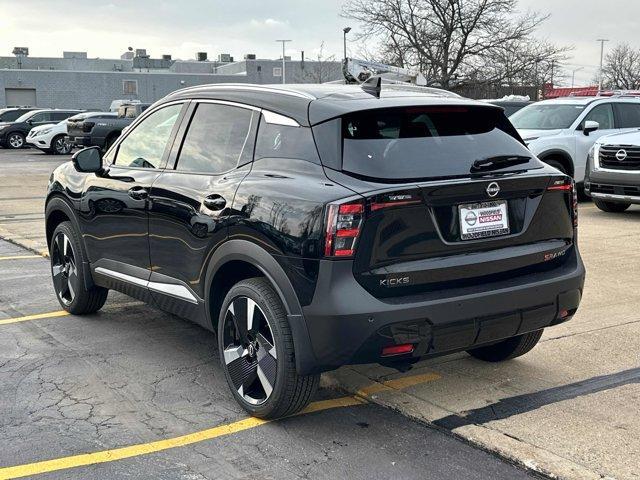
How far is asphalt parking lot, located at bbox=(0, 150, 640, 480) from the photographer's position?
3.60m

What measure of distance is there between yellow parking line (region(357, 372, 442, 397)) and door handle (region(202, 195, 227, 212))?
135cm

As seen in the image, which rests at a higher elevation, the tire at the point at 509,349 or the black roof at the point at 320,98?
the black roof at the point at 320,98

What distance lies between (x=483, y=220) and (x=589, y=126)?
999cm

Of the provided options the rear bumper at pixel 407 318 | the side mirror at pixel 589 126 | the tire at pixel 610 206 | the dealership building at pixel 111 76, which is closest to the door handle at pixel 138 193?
the rear bumper at pixel 407 318

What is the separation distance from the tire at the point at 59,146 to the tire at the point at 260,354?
28.6 meters

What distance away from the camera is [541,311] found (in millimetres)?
4102

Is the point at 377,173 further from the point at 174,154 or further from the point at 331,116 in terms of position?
the point at 174,154

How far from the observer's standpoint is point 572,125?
1332 centimetres

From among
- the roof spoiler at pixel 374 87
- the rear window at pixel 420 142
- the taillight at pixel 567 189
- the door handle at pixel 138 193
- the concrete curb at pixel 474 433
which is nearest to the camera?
the concrete curb at pixel 474 433

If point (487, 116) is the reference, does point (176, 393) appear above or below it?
below

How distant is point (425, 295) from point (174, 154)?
6.73 feet

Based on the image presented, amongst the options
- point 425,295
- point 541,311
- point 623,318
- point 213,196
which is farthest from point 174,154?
point 623,318

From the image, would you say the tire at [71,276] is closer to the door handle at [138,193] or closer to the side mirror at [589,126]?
the door handle at [138,193]

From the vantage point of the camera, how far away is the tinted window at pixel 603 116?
13.6m
